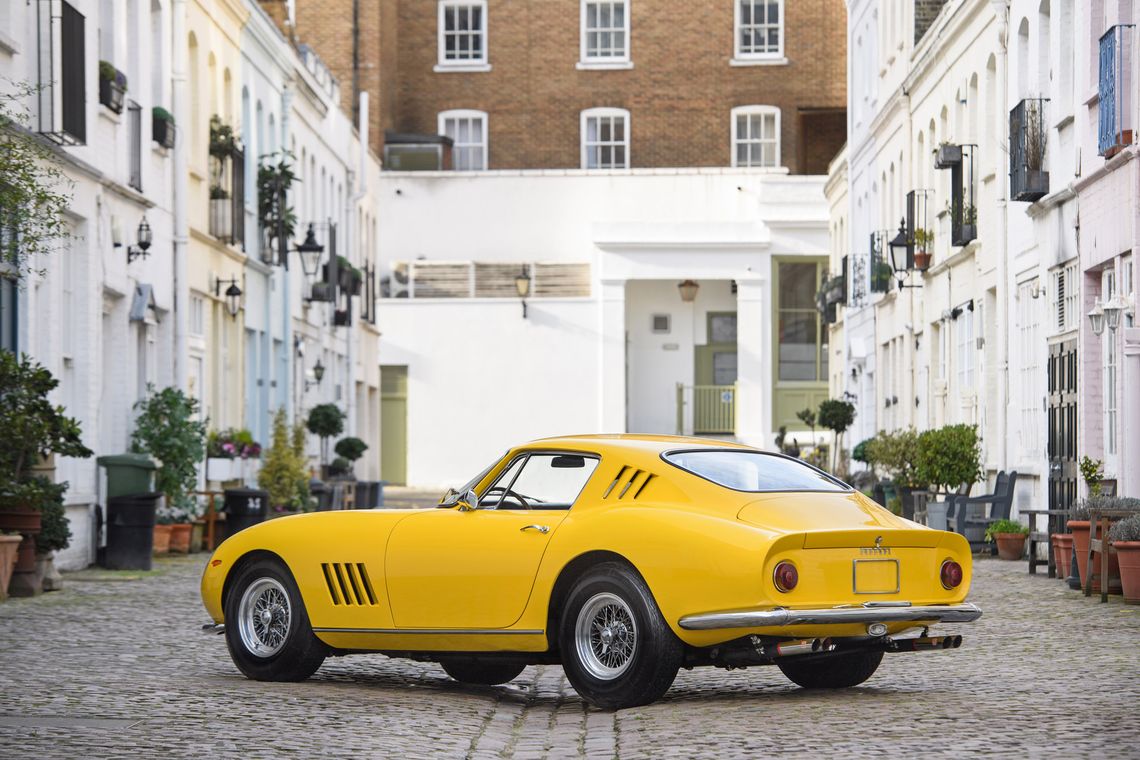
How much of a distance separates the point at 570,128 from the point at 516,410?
10036 mm

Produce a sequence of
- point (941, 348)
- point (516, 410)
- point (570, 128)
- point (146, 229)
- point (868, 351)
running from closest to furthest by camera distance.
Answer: point (146, 229), point (941, 348), point (868, 351), point (516, 410), point (570, 128)

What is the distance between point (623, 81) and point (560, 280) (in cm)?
799

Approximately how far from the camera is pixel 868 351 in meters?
40.0

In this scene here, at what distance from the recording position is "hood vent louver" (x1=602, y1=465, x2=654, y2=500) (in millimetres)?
10008

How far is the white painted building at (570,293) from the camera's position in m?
51.9

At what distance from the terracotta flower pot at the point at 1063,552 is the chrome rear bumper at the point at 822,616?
30.9 feet

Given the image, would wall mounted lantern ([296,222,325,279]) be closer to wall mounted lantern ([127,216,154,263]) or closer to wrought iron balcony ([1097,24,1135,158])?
wall mounted lantern ([127,216,154,263])

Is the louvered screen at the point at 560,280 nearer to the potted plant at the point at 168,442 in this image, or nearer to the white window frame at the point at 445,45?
the white window frame at the point at 445,45

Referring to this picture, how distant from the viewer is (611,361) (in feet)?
170

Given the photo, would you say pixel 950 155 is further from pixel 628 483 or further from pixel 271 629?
pixel 628 483

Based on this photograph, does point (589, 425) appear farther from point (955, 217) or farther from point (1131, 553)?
point (1131, 553)

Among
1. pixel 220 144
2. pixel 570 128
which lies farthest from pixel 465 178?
pixel 220 144

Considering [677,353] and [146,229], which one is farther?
[677,353]

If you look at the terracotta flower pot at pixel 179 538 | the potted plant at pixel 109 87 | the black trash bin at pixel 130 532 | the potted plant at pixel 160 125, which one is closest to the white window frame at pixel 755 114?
the potted plant at pixel 160 125
